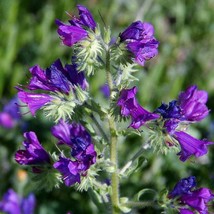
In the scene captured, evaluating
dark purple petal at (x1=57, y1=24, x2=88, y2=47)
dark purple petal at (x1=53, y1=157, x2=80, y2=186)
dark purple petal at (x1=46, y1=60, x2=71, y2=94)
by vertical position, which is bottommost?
dark purple petal at (x1=53, y1=157, x2=80, y2=186)

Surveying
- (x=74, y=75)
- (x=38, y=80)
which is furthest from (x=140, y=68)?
(x=38, y=80)

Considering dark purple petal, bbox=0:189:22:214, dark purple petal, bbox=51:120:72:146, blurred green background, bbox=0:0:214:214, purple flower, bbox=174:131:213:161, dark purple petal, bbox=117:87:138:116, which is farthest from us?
blurred green background, bbox=0:0:214:214

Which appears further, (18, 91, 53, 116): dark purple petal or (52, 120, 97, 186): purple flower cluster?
(18, 91, 53, 116): dark purple petal

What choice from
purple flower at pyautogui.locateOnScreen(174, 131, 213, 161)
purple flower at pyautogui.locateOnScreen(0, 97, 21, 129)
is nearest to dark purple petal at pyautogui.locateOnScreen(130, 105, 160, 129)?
purple flower at pyautogui.locateOnScreen(174, 131, 213, 161)

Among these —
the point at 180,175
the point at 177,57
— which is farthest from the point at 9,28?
the point at 180,175

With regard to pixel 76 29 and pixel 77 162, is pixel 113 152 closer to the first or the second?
pixel 77 162

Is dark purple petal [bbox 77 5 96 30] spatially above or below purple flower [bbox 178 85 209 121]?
above

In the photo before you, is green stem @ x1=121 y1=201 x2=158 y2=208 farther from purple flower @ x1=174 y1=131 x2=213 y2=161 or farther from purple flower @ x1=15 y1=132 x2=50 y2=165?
purple flower @ x1=15 y1=132 x2=50 y2=165

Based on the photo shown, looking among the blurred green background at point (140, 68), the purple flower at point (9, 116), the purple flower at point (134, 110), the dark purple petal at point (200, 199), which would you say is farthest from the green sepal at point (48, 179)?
the purple flower at point (9, 116)
